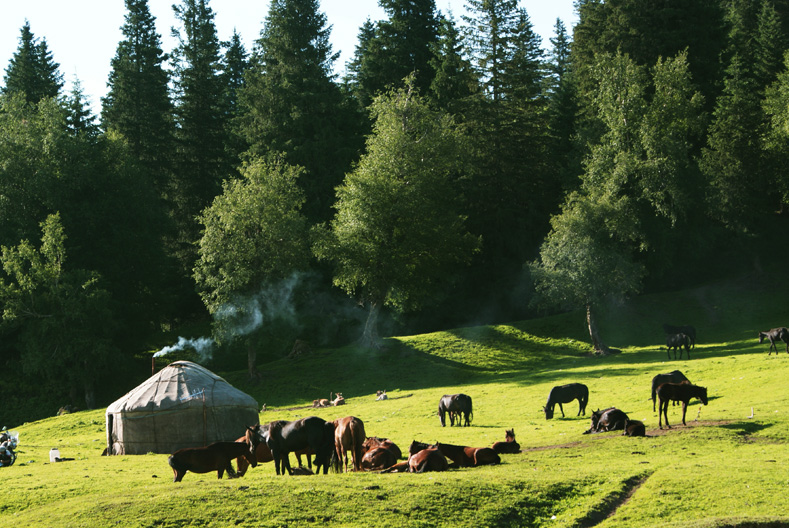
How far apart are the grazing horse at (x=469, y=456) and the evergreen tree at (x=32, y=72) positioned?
57.1m

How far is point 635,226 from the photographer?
4656 centimetres

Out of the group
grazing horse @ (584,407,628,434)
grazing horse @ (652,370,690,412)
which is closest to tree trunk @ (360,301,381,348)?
grazing horse @ (652,370,690,412)

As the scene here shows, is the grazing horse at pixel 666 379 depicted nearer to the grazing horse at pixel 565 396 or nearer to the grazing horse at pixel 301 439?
the grazing horse at pixel 565 396

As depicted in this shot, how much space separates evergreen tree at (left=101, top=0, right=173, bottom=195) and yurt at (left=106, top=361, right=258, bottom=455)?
38.0 metres

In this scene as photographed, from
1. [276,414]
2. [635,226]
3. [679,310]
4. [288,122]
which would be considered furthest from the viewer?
[288,122]

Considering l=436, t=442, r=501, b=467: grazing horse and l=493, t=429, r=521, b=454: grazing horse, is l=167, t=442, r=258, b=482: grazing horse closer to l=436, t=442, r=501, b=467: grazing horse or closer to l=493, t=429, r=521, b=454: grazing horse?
l=436, t=442, r=501, b=467: grazing horse

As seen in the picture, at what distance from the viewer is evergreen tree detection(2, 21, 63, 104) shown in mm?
61875

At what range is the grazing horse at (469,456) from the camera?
55.7 ft

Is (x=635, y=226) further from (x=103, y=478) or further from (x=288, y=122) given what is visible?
(x=103, y=478)

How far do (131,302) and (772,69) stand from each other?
187 ft

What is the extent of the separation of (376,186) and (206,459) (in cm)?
3181

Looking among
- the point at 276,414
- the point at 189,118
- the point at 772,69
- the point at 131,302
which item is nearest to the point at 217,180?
the point at 189,118

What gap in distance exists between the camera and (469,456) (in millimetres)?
17141

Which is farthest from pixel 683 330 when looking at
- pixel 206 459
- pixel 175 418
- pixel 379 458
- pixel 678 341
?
pixel 206 459
